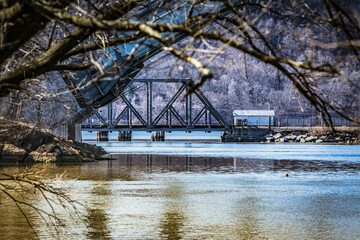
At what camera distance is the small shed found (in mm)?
109875

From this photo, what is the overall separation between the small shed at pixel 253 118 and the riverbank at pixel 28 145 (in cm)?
8011

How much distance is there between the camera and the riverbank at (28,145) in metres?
28.2

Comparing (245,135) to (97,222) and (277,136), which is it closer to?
(277,136)

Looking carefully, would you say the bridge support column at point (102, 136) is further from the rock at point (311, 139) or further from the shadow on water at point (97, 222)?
the shadow on water at point (97, 222)

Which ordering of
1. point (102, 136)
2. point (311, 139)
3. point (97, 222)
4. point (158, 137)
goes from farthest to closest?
point (102, 136) → point (158, 137) → point (311, 139) → point (97, 222)

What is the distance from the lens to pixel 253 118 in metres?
113

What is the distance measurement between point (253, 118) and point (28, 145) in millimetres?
85636

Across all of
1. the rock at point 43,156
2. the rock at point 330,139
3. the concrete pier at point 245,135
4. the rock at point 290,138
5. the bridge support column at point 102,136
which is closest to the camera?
the rock at point 43,156

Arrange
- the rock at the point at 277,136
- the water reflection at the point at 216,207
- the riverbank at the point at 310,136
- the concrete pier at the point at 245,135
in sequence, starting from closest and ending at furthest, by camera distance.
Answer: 1. the water reflection at the point at 216,207
2. the riverbank at the point at 310,136
3. the rock at the point at 277,136
4. the concrete pier at the point at 245,135

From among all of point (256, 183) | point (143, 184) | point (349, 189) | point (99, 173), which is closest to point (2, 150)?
point (99, 173)

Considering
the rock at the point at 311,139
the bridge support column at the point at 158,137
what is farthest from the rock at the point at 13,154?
the bridge support column at the point at 158,137

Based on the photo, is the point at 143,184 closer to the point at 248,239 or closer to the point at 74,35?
the point at 248,239

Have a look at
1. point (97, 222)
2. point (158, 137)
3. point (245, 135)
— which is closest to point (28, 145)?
point (97, 222)

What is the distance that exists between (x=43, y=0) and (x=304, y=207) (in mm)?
10740
